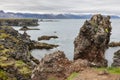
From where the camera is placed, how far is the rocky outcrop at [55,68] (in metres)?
29.6

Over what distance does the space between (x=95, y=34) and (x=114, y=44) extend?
91.1 metres

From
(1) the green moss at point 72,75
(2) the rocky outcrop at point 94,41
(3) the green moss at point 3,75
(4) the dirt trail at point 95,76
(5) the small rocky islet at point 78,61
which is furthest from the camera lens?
(3) the green moss at point 3,75

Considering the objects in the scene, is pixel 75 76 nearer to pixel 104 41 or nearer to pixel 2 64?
pixel 104 41

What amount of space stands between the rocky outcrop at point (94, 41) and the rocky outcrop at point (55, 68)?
12348 mm

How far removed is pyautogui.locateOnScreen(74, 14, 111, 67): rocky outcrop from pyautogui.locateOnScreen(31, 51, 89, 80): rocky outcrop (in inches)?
486

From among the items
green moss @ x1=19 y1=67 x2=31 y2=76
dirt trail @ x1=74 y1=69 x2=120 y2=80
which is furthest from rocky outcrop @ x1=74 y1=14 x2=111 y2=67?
dirt trail @ x1=74 y1=69 x2=120 y2=80

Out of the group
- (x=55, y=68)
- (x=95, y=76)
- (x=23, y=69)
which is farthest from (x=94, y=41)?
(x=95, y=76)

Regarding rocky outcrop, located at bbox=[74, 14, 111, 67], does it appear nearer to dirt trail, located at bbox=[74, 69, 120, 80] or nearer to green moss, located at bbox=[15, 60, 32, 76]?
green moss, located at bbox=[15, 60, 32, 76]

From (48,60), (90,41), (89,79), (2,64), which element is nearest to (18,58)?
(2,64)

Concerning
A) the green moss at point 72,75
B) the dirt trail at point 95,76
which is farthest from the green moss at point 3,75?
the dirt trail at point 95,76

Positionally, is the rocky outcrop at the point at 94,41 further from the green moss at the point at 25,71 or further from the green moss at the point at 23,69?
the green moss at the point at 23,69

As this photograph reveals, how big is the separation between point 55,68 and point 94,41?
1829 centimetres

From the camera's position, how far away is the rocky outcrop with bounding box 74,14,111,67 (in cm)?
4475

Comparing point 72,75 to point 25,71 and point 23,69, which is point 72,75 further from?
point 23,69
